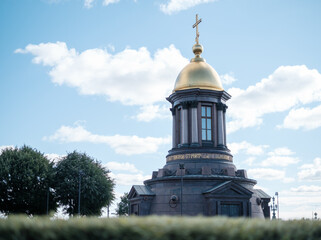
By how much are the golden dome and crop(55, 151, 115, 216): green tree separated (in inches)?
619

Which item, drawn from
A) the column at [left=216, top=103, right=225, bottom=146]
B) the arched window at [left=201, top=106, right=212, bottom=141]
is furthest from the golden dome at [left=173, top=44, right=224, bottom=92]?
the arched window at [left=201, top=106, right=212, bottom=141]

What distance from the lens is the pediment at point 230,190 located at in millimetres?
34219

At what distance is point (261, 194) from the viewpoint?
3981 cm

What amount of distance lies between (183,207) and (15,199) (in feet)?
70.1

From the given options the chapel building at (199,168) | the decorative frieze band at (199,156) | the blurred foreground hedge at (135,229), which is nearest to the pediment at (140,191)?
the chapel building at (199,168)

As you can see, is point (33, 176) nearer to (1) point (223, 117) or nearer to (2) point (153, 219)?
(1) point (223, 117)

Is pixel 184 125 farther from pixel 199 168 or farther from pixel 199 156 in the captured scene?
pixel 199 168

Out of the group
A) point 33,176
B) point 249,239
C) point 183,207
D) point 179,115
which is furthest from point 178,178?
point 249,239

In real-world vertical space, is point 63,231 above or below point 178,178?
below

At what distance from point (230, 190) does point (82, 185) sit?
1991 cm

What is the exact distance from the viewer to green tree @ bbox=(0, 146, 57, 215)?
149ft

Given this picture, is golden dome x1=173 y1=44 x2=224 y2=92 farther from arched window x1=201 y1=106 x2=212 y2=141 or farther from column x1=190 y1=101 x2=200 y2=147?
arched window x1=201 y1=106 x2=212 y2=141

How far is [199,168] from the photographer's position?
36.7 m

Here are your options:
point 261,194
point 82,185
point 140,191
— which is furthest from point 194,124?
point 82,185
